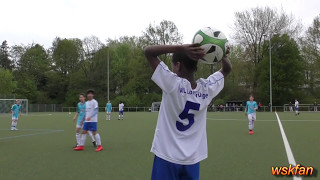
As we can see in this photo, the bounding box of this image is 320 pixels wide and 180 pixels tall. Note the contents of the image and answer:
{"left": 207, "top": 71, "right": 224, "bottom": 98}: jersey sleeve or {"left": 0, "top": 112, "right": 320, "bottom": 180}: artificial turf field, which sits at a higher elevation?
{"left": 207, "top": 71, "right": 224, "bottom": 98}: jersey sleeve

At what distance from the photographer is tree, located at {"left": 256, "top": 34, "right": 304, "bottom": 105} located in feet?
193

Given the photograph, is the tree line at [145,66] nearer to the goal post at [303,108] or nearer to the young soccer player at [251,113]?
the goal post at [303,108]

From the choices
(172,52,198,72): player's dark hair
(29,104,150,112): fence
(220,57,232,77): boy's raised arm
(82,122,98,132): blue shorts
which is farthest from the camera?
(29,104,150,112): fence

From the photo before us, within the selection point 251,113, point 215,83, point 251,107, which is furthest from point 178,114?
point 251,107

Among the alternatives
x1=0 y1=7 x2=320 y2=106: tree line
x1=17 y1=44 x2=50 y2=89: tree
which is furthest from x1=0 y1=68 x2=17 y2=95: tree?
x1=17 y1=44 x2=50 y2=89: tree

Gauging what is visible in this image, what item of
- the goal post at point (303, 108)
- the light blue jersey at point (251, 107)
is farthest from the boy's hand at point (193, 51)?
the goal post at point (303, 108)

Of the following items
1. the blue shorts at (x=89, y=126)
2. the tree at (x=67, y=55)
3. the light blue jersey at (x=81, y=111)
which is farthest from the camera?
the tree at (x=67, y=55)

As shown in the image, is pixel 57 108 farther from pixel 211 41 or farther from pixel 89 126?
pixel 211 41

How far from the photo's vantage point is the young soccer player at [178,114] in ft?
10.2

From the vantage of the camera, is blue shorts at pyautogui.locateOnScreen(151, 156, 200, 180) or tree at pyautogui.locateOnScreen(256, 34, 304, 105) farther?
tree at pyautogui.locateOnScreen(256, 34, 304, 105)

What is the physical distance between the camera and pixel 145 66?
Answer: 68.4m

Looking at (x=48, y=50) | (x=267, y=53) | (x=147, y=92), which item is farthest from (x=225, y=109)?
(x=48, y=50)

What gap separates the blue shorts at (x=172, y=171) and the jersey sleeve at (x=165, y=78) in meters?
0.64

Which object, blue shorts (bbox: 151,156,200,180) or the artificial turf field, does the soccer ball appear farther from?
the artificial turf field
